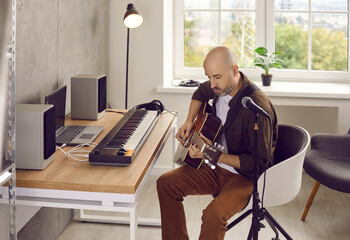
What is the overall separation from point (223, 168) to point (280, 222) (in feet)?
2.98

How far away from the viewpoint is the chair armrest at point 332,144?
3660mm

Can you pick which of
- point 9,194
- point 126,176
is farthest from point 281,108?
point 9,194

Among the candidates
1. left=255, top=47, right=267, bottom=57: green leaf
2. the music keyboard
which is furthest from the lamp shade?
left=255, top=47, right=267, bottom=57: green leaf

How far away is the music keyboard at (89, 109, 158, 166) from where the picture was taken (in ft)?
7.88

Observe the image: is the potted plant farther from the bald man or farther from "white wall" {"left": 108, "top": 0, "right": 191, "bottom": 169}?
the bald man

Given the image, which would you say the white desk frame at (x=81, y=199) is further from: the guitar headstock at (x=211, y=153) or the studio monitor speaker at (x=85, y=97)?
the studio monitor speaker at (x=85, y=97)

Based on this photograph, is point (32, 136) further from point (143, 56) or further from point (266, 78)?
point (266, 78)

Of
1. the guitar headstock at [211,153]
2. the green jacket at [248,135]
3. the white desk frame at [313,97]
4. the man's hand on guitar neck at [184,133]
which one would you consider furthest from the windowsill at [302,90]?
the guitar headstock at [211,153]

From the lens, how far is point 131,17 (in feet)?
12.9

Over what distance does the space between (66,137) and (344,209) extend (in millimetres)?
2117

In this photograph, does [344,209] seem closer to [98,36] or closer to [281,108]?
[281,108]

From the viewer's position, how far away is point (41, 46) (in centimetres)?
302

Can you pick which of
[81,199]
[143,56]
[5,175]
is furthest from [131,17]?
[5,175]

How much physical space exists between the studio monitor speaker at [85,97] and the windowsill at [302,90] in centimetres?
122
